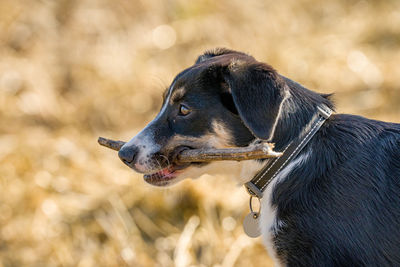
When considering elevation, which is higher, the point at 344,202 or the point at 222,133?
the point at 344,202

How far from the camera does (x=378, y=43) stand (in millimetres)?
8797

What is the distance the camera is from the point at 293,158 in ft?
9.71

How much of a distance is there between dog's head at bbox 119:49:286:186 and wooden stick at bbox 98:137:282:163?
0.09m

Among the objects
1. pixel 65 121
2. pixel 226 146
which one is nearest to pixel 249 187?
pixel 226 146

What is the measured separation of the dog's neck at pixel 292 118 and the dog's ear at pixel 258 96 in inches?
5.3

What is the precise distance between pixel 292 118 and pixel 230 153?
0.44m

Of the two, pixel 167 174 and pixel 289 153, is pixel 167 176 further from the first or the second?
pixel 289 153

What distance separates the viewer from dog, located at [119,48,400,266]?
2736mm

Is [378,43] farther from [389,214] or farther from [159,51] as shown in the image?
[389,214]

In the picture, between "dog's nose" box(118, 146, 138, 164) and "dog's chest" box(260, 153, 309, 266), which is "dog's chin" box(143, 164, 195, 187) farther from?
"dog's chest" box(260, 153, 309, 266)

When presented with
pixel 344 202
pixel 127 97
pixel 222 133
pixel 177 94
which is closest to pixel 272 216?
pixel 344 202

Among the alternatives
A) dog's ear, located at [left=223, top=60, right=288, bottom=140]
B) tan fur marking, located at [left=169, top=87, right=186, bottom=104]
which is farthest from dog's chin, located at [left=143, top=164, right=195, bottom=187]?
dog's ear, located at [left=223, top=60, right=288, bottom=140]

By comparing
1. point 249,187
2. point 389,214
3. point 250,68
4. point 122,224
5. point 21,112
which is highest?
point 250,68

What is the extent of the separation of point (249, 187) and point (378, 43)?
21.6ft
